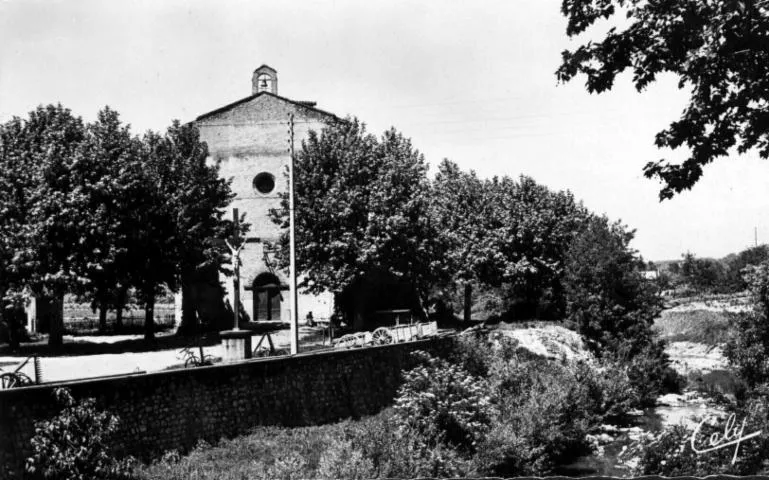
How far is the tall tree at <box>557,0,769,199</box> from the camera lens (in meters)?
7.47

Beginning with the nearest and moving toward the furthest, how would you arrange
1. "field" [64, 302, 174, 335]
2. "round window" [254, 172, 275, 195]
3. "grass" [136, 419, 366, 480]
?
"grass" [136, 419, 366, 480] < "round window" [254, 172, 275, 195] < "field" [64, 302, 174, 335]

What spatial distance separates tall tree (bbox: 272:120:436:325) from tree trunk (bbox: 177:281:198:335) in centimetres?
679

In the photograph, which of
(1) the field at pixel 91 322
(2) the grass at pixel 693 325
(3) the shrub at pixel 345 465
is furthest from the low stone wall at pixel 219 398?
(2) the grass at pixel 693 325

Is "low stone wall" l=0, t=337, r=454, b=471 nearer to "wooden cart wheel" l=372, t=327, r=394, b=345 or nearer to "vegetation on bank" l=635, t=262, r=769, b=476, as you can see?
"wooden cart wheel" l=372, t=327, r=394, b=345

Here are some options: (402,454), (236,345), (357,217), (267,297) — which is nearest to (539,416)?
(402,454)

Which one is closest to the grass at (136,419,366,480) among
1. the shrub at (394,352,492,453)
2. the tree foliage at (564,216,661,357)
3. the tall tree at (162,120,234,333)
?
the shrub at (394,352,492,453)

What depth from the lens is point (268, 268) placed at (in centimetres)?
3675

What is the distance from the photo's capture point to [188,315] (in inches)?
1359

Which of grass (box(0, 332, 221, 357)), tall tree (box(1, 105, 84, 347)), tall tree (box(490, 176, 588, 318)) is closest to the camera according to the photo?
tall tree (box(1, 105, 84, 347))

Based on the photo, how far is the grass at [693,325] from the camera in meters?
43.4

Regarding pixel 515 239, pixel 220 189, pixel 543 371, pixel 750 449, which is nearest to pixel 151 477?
pixel 750 449

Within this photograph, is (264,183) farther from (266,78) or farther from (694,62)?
(694,62)

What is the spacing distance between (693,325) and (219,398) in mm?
40629

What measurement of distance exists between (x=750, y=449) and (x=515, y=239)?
87.6ft
